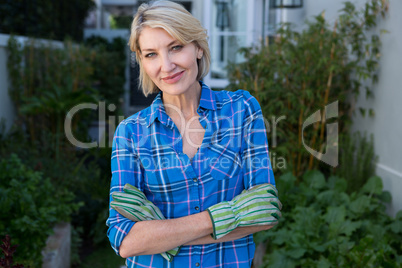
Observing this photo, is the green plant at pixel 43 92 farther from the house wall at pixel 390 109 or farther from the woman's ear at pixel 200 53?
the woman's ear at pixel 200 53

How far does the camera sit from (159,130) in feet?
4.71

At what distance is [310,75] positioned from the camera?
12.9 feet

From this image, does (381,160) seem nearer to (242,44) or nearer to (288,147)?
(288,147)

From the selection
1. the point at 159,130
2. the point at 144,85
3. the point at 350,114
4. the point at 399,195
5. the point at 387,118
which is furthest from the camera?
the point at 350,114

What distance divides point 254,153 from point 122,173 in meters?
0.42

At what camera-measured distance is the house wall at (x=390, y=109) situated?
136 inches

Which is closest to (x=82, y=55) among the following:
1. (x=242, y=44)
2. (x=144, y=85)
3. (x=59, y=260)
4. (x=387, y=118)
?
(x=242, y=44)

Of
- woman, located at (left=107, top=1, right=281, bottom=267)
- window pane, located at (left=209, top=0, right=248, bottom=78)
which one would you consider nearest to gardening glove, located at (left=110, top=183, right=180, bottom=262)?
woman, located at (left=107, top=1, right=281, bottom=267)

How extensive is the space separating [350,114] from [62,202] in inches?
111

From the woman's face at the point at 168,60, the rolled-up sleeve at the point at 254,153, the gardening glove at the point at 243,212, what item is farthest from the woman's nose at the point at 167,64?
the gardening glove at the point at 243,212

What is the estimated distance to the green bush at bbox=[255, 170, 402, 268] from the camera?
2590mm

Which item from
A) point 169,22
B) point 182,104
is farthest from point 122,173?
point 169,22

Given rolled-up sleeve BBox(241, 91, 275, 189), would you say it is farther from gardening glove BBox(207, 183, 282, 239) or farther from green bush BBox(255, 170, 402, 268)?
green bush BBox(255, 170, 402, 268)

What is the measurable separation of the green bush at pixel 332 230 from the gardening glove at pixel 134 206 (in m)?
1.57
